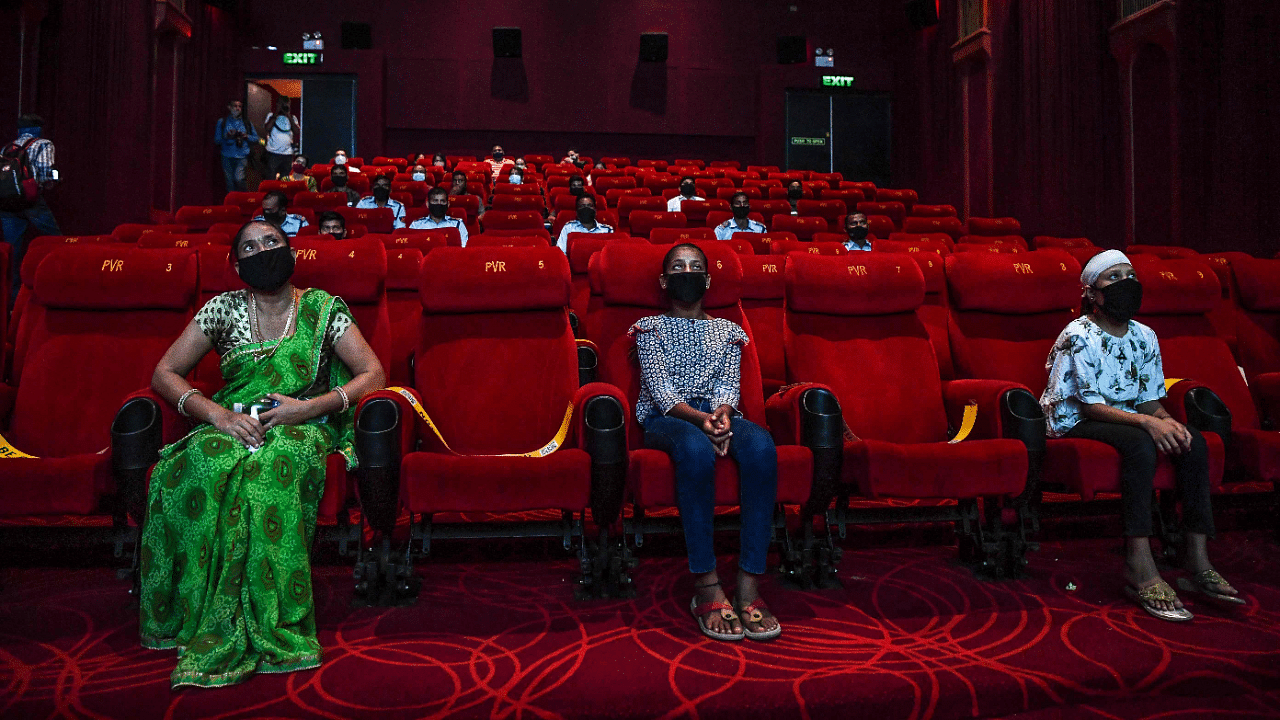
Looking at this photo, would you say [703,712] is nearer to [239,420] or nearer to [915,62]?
[239,420]

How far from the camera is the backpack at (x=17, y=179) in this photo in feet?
15.4

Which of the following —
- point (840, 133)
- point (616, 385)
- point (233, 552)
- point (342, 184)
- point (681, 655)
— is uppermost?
point (840, 133)

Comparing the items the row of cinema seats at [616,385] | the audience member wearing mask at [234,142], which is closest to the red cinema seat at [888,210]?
the row of cinema seats at [616,385]

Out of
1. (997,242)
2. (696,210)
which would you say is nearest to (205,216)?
(696,210)

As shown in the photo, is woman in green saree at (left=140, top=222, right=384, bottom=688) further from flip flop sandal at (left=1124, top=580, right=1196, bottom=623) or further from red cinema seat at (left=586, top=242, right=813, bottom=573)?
flip flop sandal at (left=1124, top=580, right=1196, bottom=623)

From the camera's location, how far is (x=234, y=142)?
9.02 meters

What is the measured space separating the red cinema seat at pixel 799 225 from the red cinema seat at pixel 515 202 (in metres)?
2.04

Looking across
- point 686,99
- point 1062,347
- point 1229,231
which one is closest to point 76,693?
point 1062,347

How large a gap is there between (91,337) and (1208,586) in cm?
315

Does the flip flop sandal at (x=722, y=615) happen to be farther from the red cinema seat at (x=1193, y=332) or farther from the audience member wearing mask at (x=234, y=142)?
the audience member wearing mask at (x=234, y=142)

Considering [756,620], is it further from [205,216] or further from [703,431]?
[205,216]

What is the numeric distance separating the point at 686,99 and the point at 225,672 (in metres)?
11.9

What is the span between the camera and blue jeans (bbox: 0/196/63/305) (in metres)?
4.78

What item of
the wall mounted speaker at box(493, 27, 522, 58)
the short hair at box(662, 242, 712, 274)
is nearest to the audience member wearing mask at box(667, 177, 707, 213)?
the short hair at box(662, 242, 712, 274)
